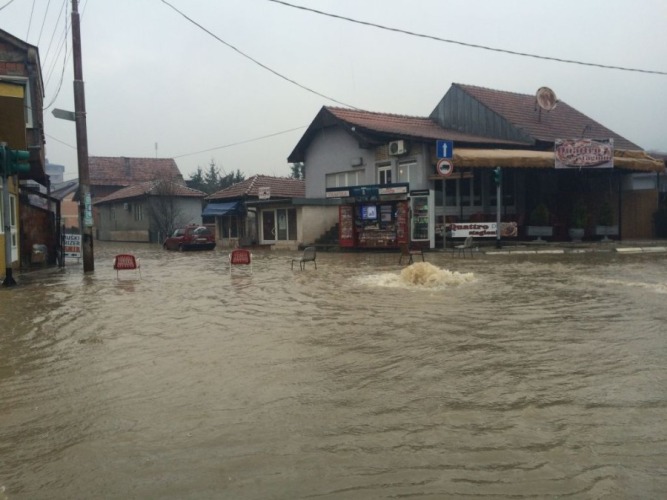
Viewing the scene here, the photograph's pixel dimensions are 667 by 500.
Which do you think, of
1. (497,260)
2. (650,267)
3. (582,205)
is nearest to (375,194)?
(497,260)

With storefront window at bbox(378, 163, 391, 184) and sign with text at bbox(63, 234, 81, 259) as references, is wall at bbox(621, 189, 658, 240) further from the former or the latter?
sign with text at bbox(63, 234, 81, 259)

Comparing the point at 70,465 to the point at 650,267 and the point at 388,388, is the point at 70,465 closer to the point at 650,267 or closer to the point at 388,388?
the point at 388,388

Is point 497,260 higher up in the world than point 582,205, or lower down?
lower down

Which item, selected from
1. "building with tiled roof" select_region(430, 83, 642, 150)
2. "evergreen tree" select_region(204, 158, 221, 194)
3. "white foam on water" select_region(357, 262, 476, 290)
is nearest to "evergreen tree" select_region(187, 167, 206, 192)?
"evergreen tree" select_region(204, 158, 221, 194)

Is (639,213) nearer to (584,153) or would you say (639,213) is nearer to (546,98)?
(584,153)

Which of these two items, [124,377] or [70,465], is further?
[124,377]

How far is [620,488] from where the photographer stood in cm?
368

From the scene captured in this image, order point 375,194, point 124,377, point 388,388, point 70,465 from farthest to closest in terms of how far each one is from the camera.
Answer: point 375,194 → point 124,377 → point 388,388 → point 70,465

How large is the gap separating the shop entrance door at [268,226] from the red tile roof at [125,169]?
97.8ft

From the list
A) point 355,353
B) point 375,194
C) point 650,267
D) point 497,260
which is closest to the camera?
point 355,353

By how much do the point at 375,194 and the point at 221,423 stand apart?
21547 mm

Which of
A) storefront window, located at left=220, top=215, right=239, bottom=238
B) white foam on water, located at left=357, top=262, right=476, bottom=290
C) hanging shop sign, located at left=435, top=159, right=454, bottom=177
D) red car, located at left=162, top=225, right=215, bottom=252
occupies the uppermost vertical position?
hanging shop sign, located at left=435, top=159, right=454, bottom=177

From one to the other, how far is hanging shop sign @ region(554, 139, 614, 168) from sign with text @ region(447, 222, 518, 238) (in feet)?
11.4

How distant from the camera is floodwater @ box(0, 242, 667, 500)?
12.7 ft
